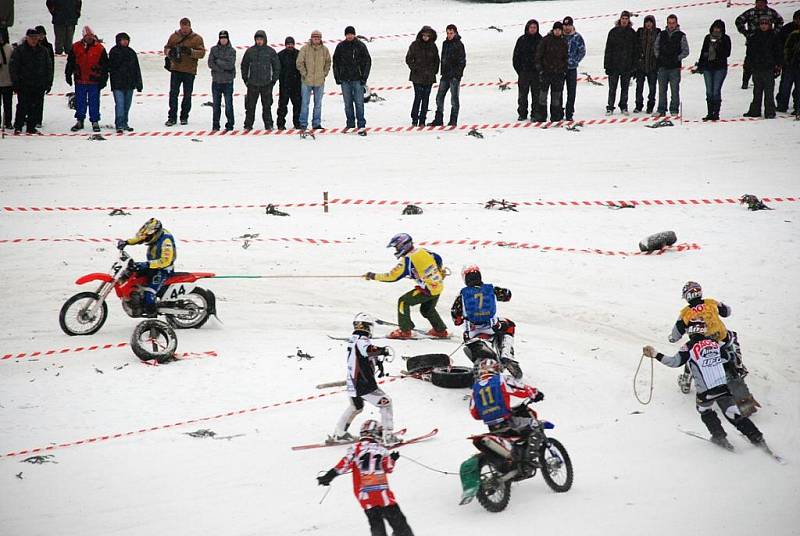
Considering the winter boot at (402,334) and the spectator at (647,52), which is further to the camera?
the spectator at (647,52)

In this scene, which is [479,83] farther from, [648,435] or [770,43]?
[648,435]

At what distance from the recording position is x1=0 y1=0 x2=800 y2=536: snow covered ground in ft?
31.7

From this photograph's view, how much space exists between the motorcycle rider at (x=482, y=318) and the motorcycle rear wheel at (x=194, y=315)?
13.1 ft

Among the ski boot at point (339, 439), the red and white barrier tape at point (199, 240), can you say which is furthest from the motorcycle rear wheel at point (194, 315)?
the ski boot at point (339, 439)

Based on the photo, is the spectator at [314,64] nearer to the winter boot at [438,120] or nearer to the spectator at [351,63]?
the spectator at [351,63]

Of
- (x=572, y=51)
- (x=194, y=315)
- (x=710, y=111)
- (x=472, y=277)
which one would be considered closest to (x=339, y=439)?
(x=472, y=277)

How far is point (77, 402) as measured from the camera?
11789mm

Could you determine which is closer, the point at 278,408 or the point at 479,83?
the point at 278,408

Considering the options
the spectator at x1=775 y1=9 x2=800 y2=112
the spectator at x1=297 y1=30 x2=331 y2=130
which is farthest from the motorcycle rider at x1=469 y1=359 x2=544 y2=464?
the spectator at x1=775 y1=9 x2=800 y2=112

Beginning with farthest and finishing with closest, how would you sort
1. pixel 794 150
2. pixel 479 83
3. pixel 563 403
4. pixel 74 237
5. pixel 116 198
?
1. pixel 479 83
2. pixel 794 150
3. pixel 116 198
4. pixel 74 237
5. pixel 563 403

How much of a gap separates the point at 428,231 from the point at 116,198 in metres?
6.69

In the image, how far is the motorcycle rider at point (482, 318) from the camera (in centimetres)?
1232

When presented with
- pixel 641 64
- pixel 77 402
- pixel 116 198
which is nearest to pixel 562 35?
pixel 641 64

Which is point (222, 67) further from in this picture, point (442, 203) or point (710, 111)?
point (710, 111)
